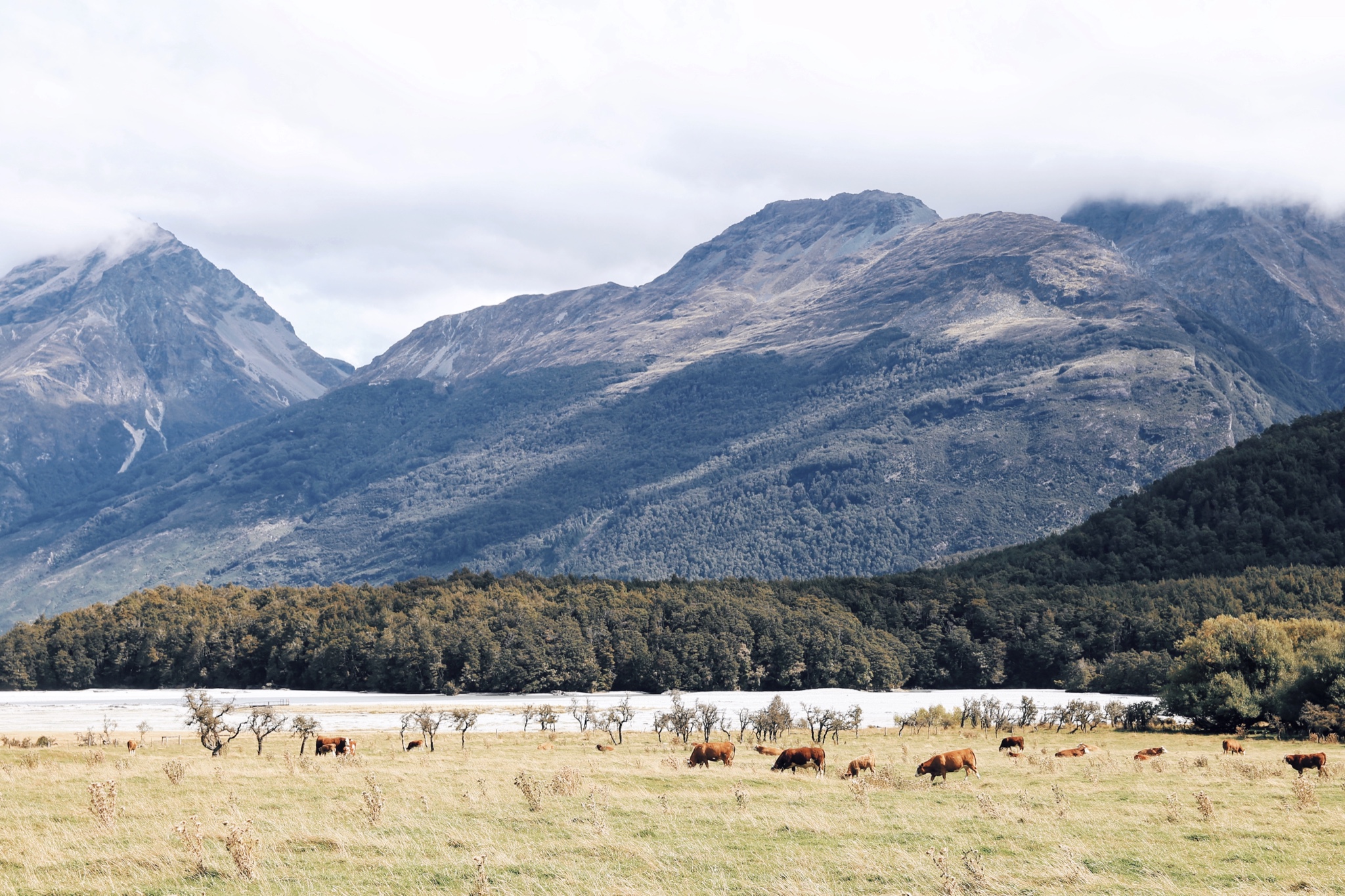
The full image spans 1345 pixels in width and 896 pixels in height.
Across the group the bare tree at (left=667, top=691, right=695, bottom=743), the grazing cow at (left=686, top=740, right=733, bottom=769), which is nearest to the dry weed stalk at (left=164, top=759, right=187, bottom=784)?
the grazing cow at (left=686, top=740, right=733, bottom=769)

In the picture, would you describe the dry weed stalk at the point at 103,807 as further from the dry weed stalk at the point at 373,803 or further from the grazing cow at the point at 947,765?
the grazing cow at the point at 947,765

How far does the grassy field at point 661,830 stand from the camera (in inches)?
994

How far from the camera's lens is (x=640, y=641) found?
183 m

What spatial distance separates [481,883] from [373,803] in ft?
32.9

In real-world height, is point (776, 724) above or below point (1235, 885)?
below

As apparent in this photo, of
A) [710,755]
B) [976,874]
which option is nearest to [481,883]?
[976,874]

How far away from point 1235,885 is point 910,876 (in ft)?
24.0

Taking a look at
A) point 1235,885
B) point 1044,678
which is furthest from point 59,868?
point 1044,678

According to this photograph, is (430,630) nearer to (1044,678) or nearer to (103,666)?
(103,666)

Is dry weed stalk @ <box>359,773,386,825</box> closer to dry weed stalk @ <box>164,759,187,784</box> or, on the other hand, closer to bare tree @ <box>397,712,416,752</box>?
dry weed stalk @ <box>164,759,187,784</box>

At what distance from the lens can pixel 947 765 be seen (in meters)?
46.1

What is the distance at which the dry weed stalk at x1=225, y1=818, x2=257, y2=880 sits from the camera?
2470 centimetres

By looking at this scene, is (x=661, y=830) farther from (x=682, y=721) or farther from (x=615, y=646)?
(x=615, y=646)

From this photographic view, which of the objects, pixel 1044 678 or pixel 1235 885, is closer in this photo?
pixel 1235 885
